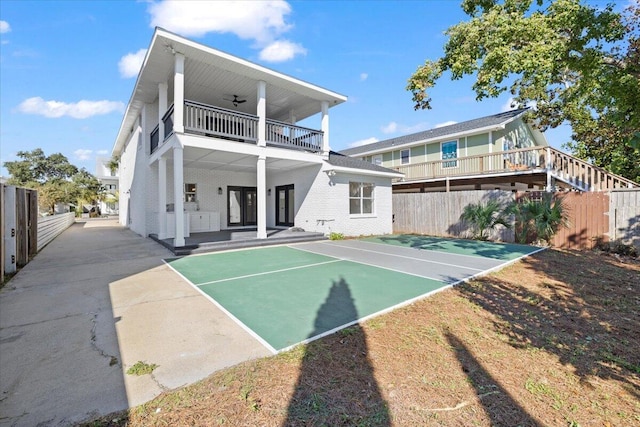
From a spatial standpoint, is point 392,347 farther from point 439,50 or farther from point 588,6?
point 588,6

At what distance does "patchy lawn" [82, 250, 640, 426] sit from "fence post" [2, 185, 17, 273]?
663 cm

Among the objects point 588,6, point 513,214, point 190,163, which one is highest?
point 588,6

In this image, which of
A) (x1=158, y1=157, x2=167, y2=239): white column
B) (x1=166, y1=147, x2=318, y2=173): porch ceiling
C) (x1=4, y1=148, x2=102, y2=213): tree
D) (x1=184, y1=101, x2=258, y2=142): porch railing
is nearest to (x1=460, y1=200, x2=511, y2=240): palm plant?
(x1=166, y1=147, x2=318, y2=173): porch ceiling

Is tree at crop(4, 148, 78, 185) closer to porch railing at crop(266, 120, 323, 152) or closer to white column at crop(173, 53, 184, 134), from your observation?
porch railing at crop(266, 120, 323, 152)

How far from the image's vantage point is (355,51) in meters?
12.5

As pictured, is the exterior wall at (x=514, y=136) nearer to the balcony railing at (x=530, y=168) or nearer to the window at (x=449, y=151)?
the balcony railing at (x=530, y=168)

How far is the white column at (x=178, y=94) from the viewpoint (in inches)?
332

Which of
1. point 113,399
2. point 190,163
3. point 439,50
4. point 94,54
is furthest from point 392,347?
point 94,54

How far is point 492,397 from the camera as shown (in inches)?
91.9

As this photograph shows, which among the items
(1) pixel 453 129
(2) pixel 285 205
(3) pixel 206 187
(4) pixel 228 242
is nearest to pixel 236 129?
(4) pixel 228 242

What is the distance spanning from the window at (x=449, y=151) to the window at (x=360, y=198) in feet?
26.9

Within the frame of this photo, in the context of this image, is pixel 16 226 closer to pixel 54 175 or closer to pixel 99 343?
pixel 99 343

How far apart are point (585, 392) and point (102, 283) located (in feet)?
23.2

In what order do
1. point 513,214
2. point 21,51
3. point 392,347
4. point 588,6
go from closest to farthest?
point 392,347 < point 588,6 < point 21,51 < point 513,214
